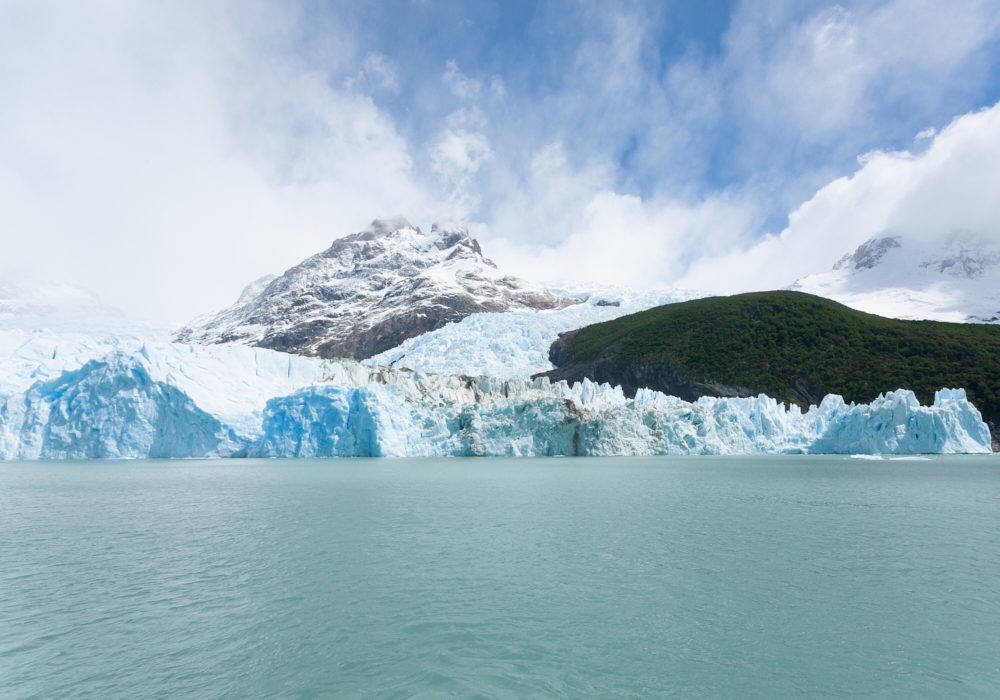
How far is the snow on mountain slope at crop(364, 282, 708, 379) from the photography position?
63.1 metres

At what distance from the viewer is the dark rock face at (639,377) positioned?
57.5 m

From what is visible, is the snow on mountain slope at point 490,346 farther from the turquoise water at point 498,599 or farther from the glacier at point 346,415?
the turquoise water at point 498,599

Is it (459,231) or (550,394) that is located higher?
(459,231)

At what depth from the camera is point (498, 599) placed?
22.1 feet

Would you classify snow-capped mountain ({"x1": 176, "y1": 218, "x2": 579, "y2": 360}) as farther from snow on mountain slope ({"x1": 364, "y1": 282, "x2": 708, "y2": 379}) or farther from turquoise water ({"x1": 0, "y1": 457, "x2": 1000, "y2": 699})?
turquoise water ({"x1": 0, "y1": 457, "x2": 1000, "y2": 699})

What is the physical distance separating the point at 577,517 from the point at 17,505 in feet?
43.1

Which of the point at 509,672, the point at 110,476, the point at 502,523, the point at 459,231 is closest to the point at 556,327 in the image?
the point at 110,476

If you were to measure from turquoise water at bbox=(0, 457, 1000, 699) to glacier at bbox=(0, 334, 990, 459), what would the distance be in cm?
1620

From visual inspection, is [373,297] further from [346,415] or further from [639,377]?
[346,415]

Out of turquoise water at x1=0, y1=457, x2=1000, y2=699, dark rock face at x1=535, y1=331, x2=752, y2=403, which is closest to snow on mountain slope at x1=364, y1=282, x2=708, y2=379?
dark rock face at x1=535, y1=331, x2=752, y2=403

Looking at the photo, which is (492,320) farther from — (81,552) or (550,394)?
(81,552)

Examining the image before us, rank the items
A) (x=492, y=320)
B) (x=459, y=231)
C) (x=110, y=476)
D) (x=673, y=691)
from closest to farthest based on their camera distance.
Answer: (x=673, y=691)
(x=110, y=476)
(x=492, y=320)
(x=459, y=231)

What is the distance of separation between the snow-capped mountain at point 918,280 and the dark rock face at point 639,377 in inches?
3109

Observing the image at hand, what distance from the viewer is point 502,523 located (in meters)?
11.2
